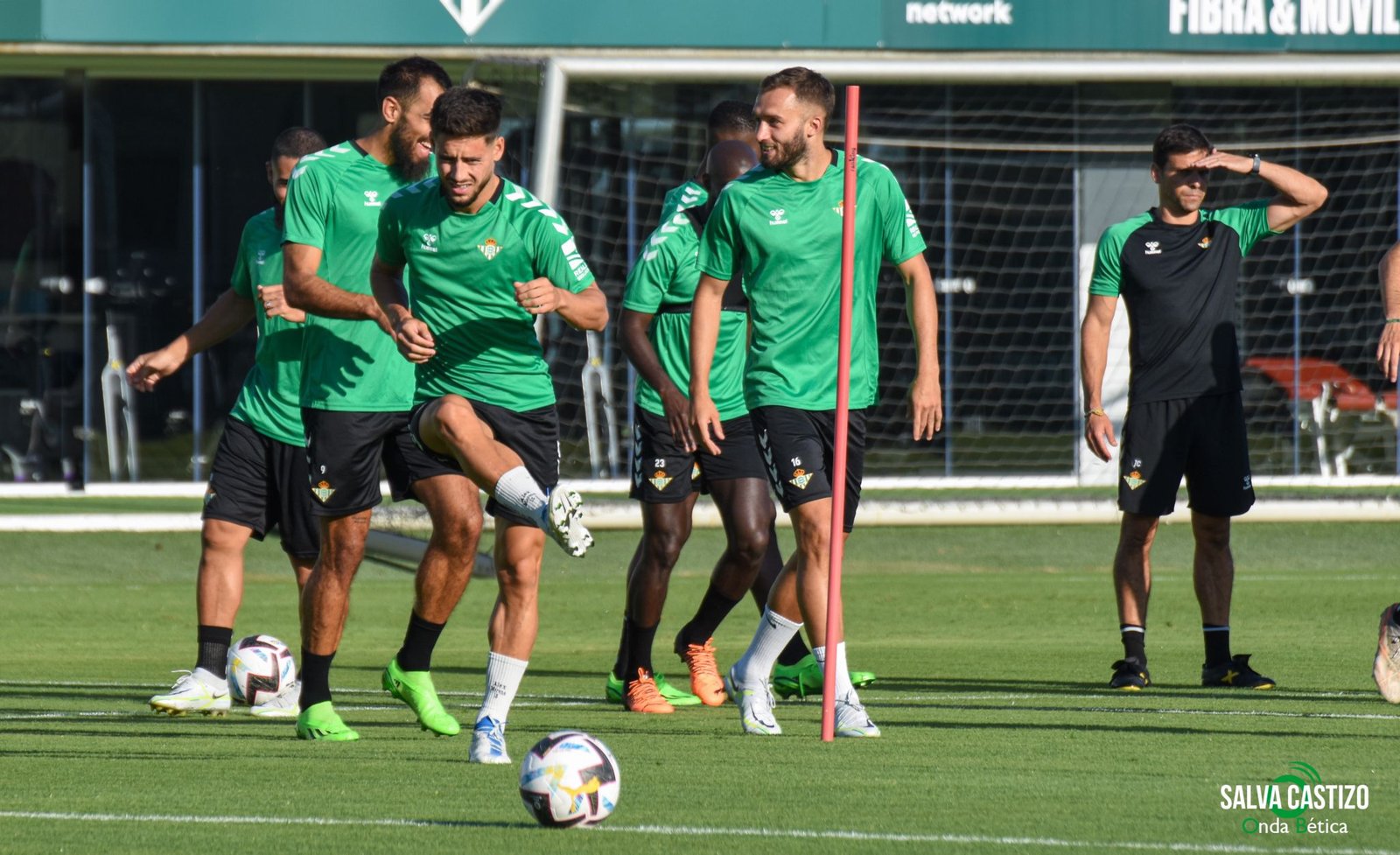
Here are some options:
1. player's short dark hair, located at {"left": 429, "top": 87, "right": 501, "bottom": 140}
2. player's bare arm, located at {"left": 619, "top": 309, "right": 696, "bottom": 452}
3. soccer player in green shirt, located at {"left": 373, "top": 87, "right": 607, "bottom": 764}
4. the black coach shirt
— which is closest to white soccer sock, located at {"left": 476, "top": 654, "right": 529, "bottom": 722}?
soccer player in green shirt, located at {"left": 373, "top": 87, "right": 607, "bottom": 764}

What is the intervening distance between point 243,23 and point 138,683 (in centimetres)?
1137

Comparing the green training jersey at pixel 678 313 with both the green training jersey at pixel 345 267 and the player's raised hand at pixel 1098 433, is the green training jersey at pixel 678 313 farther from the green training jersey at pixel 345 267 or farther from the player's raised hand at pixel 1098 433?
the player's raised hand at pixel 1098 433

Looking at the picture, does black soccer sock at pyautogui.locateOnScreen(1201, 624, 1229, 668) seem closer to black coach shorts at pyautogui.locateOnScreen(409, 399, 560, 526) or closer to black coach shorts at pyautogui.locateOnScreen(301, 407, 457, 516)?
black coach shorts at pyautogui.locateOnScreen(409, 399, 560, 526)

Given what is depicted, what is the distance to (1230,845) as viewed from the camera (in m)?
4.52

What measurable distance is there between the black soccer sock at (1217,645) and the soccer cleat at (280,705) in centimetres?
373

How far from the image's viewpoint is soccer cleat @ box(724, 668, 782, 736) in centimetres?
684

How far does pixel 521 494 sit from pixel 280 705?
220 cm

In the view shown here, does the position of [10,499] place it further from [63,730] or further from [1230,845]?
[1230,845]

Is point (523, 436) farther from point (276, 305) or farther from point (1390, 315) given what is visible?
point (1390, 315)

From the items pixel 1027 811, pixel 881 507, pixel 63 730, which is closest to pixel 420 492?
pixel 63 730

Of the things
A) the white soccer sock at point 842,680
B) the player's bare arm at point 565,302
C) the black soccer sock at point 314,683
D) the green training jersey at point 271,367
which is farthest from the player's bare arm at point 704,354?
the green training jersey at point 271,367

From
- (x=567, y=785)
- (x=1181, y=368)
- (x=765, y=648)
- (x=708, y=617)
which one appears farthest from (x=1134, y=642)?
(x=567, y=785)

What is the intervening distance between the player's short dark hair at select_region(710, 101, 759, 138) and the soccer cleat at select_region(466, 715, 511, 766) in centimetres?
320

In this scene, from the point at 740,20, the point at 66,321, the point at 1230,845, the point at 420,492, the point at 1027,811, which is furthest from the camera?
the point at 66,321
